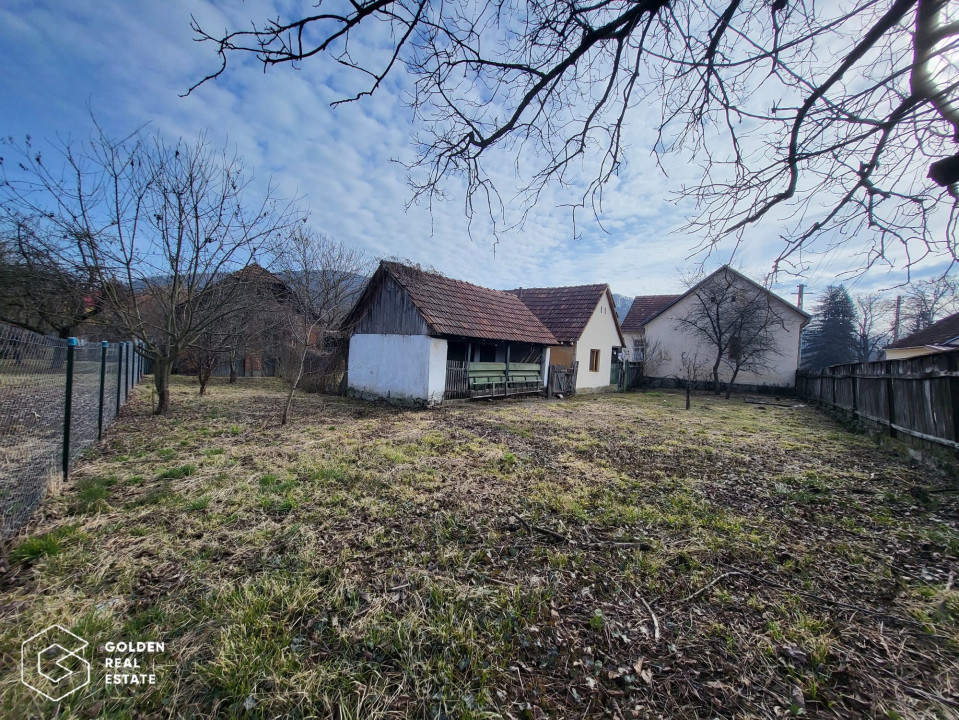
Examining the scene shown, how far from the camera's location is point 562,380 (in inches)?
694

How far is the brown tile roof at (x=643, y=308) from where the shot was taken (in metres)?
29.2

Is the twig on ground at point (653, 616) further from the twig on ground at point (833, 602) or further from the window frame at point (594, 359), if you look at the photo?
the window frame at point (594, 359)

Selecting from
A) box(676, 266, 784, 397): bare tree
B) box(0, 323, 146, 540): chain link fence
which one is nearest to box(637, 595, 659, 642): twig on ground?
box(0, 323, 146, 540): chain link fence

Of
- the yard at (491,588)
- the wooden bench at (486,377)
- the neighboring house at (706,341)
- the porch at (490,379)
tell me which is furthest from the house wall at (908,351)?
the yard at (491,588)

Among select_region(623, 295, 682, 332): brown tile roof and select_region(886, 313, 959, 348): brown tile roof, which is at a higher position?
select_region(623, 295, 682, 332): brown tile roof

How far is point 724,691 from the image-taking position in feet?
7.04

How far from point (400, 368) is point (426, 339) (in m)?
1.53

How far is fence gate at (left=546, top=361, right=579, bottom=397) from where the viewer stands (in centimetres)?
1720

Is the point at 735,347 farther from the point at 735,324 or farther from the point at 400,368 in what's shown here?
the point at 400,368

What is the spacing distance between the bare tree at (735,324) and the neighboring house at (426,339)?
37.9 ft

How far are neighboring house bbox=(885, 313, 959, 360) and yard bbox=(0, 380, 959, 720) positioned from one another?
67.6 feet

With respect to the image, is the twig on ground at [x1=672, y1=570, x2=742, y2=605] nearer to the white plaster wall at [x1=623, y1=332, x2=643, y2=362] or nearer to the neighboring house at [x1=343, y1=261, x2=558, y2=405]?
the neighboring house at [x1=343, y1=261, x2=558, y2=405]

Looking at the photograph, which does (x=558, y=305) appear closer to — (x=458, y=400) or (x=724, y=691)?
(x=458, y=400)

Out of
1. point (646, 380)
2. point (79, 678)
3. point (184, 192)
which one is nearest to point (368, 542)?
point (79, 678)
